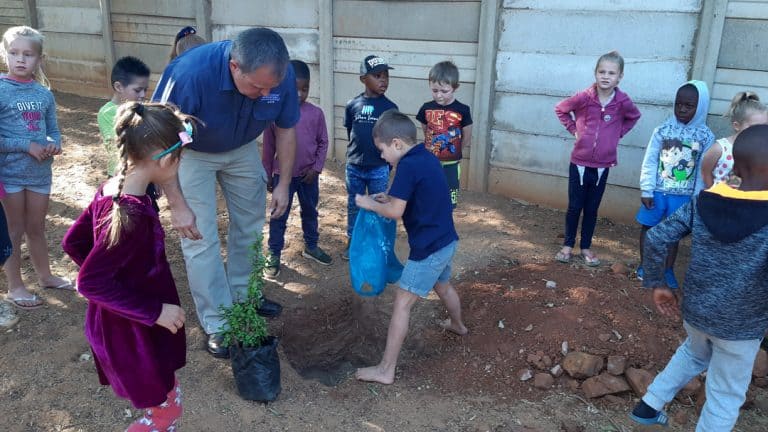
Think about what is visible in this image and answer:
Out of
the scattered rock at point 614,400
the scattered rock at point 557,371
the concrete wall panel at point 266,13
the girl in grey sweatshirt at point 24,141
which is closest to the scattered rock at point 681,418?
the scattered rock at point 614,400

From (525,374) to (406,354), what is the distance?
2.67ft

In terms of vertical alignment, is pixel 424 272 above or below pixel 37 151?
below

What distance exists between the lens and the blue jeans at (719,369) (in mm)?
2752

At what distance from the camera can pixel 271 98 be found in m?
3.68

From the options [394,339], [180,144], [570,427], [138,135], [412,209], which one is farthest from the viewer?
[394,339]

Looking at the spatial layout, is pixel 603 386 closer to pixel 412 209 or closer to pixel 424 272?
pixel 424 272

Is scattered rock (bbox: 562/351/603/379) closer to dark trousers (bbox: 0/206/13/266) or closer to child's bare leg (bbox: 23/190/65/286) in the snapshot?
dark trousers (bbox: 0/206/13/266)

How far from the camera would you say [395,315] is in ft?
11.8

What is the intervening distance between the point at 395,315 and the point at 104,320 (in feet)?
5.53

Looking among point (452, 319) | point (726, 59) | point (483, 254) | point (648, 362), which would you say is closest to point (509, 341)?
→ point (452, 319)

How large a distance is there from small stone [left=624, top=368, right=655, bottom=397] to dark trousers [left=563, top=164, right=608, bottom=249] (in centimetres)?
163

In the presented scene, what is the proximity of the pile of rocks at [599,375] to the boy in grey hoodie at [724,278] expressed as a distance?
522 mm

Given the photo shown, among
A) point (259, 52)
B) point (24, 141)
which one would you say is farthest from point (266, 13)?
point (259, 52)

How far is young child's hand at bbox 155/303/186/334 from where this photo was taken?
2.40 meters
